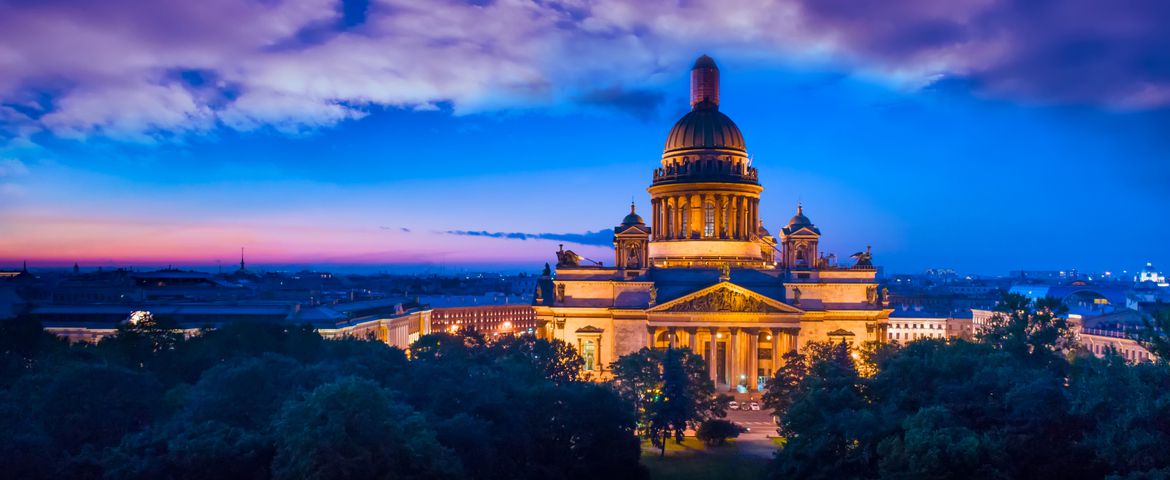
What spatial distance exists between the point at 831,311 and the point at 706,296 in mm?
12198

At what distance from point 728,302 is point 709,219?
15.1 metres

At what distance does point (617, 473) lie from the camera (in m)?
51.8

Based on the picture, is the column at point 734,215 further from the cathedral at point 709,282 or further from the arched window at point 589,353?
the arched window at point 589,353

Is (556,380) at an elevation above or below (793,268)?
below

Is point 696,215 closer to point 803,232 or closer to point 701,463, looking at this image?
point 803,232

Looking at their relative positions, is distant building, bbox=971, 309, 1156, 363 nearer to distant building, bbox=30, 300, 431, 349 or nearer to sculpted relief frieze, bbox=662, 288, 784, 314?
sculpted relief frieze, bbox=662, 288, 784, 314

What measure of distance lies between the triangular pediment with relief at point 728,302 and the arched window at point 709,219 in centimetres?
1376

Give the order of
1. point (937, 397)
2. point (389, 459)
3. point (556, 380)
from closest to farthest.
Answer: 1. point (389, 459)
2. point (937, 397)
3. point (556, 380)

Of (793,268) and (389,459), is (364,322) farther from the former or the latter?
(389,459)

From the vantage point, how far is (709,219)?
102375 millimetres

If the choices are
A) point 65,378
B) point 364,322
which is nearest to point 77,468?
point 65,378

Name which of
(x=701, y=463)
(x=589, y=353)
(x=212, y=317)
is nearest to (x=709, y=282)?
(x=589, y=353)

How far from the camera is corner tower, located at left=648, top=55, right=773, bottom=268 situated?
100562 millimetres

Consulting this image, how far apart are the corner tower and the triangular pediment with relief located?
10113mm
